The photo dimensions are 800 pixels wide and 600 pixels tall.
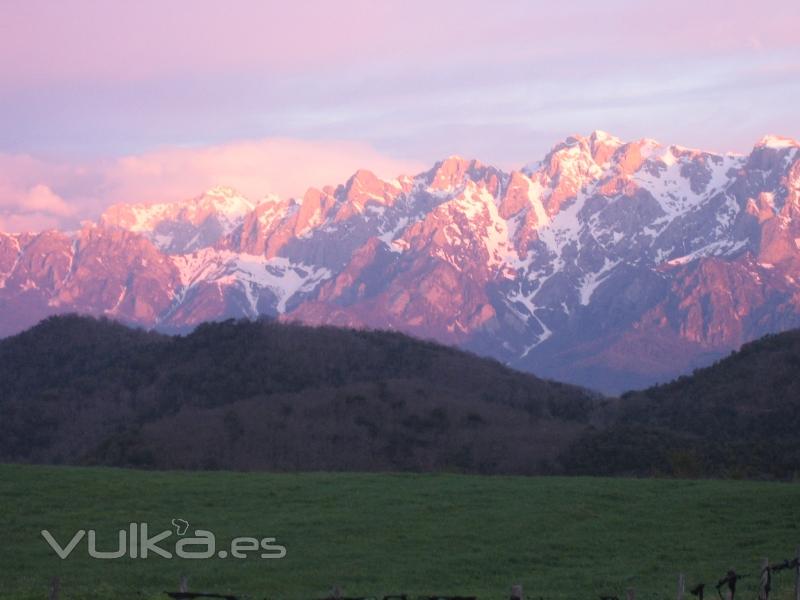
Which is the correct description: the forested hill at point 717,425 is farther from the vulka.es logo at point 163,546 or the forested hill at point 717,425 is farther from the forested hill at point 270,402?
the vulka.es logo at point 163,546

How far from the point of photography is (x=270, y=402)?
95.7m

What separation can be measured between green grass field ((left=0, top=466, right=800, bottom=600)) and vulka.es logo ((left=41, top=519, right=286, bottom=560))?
1.17 ft

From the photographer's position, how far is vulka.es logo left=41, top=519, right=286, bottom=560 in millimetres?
33781

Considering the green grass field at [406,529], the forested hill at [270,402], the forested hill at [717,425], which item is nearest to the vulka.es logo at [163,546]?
the green grass field at [406,529]

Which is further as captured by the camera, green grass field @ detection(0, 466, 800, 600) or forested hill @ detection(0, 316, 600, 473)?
forested hill @ detection(0, 316, 600, 473)

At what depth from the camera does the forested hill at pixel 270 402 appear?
82500 mm

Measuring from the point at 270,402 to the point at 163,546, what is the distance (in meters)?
60.4

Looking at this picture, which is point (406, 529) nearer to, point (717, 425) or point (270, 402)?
point (717, 425)

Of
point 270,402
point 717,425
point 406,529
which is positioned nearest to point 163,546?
point 406,529

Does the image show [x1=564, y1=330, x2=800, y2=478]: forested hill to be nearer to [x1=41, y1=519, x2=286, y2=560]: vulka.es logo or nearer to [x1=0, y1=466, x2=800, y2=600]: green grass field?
[x1=0, y1=466, x2=800, y2=600]: green grass field

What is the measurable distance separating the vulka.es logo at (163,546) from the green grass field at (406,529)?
36 centimetres

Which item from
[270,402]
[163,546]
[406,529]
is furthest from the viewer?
[270,402]

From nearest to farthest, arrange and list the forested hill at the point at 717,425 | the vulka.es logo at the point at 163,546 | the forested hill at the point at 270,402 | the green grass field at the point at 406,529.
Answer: the green grass field at the point at 406,529
the vulka.es logo at the point at 163,546
the forested hill at the point at 717,425
the forested hill at the point at 270,402

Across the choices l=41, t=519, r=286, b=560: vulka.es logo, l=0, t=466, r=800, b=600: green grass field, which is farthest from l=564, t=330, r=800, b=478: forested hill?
l=41, t=519, r=286, b=560: vulka.es logo
